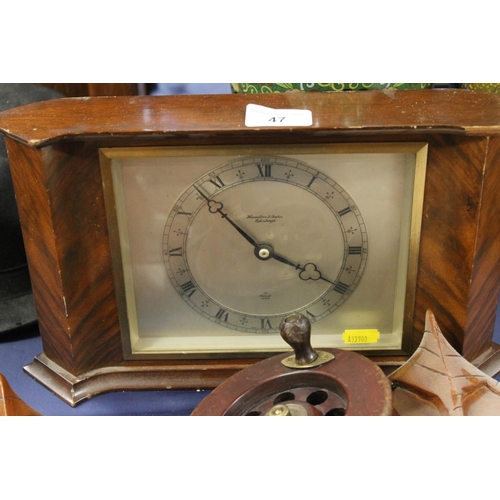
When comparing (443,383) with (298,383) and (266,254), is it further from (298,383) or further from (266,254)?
(266,254)

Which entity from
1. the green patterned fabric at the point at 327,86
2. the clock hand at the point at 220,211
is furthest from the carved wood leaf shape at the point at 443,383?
the green patterned fabric at the point at 327,86

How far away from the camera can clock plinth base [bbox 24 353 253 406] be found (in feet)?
4.02

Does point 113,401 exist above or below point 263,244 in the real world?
below

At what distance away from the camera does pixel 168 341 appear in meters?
1.26

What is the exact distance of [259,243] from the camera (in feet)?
3.86

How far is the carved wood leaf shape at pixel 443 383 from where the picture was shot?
97cm

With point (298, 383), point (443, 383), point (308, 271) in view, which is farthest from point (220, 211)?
point (443, 383)

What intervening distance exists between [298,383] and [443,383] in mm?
216

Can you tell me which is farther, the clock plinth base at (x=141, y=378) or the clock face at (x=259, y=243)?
the clock plinth base at (x=141, y=378)

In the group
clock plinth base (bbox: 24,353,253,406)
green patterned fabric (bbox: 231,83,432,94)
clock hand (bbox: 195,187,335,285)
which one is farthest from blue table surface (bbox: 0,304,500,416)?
green patterned fabric (bbox: 231,83,432,94)

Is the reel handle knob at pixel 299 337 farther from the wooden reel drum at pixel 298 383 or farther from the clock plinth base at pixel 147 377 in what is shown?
the clock plinth base at pixel 147 377

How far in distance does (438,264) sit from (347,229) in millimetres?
164

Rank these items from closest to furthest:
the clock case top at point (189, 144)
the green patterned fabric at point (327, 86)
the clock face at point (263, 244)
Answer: the clock case top at point (189, 144) < the clock face at point (263, 244) < the green patterned fabric at point (327, 86)

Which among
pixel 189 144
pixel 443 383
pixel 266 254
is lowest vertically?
pixel 443 383
